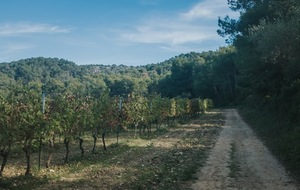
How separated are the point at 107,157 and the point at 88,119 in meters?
2.29

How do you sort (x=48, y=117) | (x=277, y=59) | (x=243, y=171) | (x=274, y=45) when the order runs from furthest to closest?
(x=277, y=59) < (x=274, y=45) < (x=48, y=117) < (x=243, y=171)

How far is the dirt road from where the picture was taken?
11.8 meters

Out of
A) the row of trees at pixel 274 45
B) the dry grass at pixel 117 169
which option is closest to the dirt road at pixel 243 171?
the dry grass at pixel 117 169

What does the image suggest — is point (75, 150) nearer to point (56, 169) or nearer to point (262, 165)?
point (56, 169)

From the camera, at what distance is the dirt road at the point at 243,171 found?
11753mm

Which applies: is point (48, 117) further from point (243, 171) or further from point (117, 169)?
point (243, 171)

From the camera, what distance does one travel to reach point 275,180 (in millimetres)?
12453

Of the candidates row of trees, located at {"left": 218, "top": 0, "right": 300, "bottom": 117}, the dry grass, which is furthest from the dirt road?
row of trees, located at {"left": 218, "top": 0, "right": 300, "bottom": 117}

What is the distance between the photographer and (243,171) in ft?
46.2

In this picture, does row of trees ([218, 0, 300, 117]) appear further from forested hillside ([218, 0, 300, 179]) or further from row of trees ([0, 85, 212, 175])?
row of trees ([0, 85, 212, 175])

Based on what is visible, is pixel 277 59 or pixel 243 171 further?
pixel 277 59

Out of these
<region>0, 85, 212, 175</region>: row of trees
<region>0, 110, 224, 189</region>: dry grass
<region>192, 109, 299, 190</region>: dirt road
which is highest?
<region>0, 85, 212, 175</region>: row of trees

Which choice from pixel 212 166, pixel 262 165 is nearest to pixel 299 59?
pixel 262 165

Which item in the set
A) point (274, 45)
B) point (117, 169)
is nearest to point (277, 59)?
point (274, 45)
